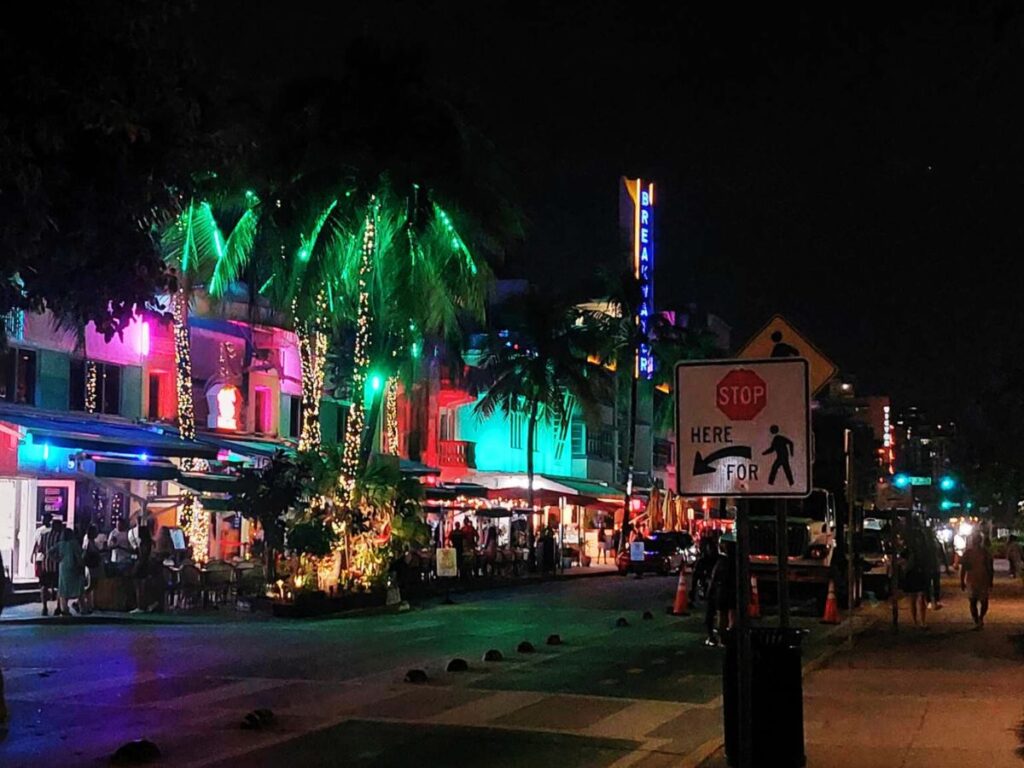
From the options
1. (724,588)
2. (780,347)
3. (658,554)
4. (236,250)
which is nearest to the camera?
(780,347)

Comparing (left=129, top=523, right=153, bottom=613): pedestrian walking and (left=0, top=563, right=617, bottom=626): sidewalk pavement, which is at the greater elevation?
(left=129, top=523, right=153, bottom=613): pedestrian walking

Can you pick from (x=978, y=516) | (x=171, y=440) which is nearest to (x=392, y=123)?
(x=171, y=440)

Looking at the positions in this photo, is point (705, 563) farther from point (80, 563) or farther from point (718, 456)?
point (718, 456)

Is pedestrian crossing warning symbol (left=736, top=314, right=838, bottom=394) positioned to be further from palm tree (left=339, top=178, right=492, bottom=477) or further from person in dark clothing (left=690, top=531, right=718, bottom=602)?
palm tree (left=339, top=178, right=492, bottom=477)

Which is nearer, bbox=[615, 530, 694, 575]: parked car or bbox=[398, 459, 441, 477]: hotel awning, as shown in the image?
bbox=[398, 459, 441, 477]: hotel awning

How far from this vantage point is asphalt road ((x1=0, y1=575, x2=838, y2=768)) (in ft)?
35.7

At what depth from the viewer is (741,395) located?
7.06m

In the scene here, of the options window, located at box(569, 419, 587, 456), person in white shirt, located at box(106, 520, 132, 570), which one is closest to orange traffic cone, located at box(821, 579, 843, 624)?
person in white shirt, located at box(106, 520, 132, 570)

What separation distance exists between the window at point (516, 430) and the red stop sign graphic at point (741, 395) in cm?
4916

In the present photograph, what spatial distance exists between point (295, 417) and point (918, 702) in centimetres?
2837

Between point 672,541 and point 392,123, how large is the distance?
21.8 meters

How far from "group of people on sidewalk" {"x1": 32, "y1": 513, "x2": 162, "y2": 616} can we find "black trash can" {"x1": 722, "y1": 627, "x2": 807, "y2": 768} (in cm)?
1652

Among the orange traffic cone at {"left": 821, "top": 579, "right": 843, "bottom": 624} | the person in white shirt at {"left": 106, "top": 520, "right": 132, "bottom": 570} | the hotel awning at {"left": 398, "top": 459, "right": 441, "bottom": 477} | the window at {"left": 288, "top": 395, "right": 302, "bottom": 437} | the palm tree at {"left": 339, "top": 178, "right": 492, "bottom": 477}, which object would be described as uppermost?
the palm tree at {"left": 339, "top": 178, "right": 492, "bottom": 477}

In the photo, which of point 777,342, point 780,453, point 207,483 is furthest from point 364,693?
point 207,483
